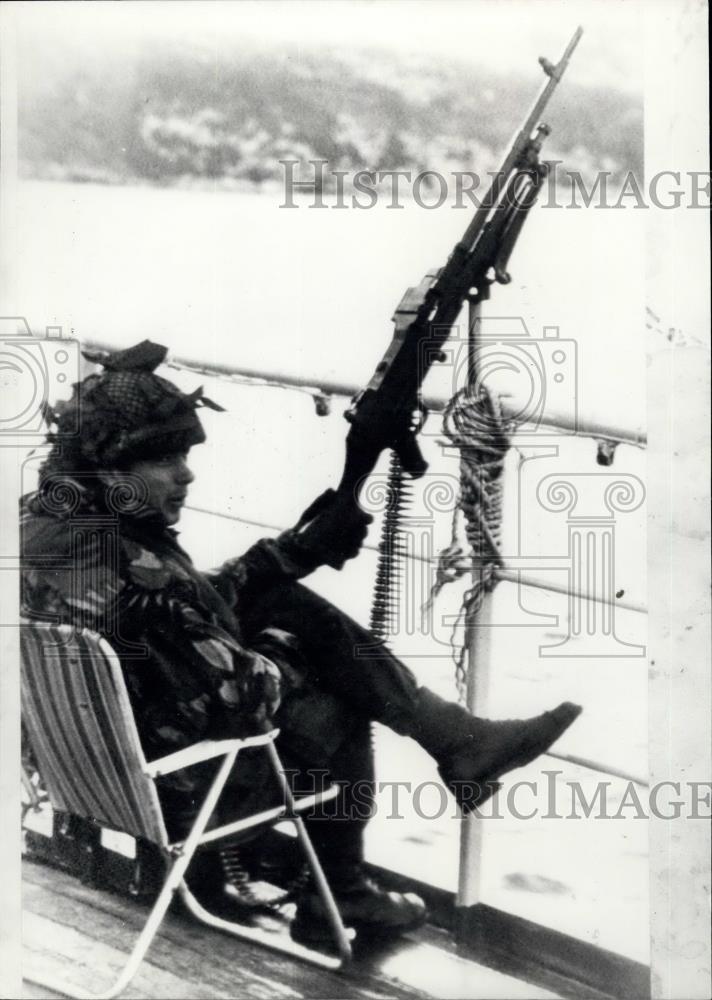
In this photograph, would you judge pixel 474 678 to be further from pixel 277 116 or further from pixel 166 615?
pixel 277 116

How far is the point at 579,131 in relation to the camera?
2.33 m

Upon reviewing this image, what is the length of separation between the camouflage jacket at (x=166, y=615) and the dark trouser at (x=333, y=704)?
0.04 meters

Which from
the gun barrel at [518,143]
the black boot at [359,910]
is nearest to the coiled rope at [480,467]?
the gun barrel at [518,143]

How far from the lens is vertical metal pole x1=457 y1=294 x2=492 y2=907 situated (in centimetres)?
239

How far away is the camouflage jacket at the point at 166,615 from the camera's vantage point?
2.42 metres

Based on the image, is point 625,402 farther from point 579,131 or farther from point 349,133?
point 349,133

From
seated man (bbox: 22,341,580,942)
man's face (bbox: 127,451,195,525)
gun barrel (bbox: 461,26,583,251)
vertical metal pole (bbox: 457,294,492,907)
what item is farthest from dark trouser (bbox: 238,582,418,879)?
gun barrel (bbox: 461,26,583,251)

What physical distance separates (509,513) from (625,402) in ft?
1.00

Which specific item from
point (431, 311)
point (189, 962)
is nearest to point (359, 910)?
point (189, 962)

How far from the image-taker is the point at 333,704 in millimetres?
2473

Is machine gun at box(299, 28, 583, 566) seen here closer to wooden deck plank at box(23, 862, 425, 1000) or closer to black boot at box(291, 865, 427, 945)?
black boot at box(291, 865, 427, 945)

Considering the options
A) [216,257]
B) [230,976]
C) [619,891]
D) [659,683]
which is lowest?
[230,976]

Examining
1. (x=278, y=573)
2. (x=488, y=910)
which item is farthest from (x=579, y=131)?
(x=488, y=910)

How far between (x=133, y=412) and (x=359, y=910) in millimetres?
1080
